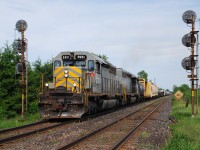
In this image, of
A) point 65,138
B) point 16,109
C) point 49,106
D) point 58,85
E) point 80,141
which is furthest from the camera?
point 16,109

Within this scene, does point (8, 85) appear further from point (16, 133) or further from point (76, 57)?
point (16, 133)

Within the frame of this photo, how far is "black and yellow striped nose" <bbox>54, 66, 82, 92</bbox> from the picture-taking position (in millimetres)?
19805

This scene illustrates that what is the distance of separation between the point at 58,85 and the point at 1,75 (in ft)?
52.4

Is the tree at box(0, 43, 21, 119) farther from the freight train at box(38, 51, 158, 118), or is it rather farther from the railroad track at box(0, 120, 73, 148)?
the railroad track at box(0, 120, 73, 148)

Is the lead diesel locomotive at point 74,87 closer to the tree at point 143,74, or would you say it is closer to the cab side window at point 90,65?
the cab side window at point 90,65

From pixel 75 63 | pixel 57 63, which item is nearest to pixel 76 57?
pixel 75 63

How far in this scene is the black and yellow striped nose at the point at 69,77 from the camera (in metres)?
19.8

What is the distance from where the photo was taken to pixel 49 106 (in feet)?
60.9

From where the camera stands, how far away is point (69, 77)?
1991 cm

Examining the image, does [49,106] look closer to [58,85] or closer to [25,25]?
[58,85]

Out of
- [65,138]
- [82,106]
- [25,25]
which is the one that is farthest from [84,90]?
[65,138]

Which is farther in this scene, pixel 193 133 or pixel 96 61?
pixel 96 61

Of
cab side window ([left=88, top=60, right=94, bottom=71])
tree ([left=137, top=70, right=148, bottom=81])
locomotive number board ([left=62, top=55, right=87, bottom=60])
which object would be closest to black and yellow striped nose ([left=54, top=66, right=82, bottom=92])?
locomotive number board ([left=62, top=55, right=87, bottom=60])

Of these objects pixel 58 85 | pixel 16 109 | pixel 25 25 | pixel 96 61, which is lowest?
pixel 16 109
